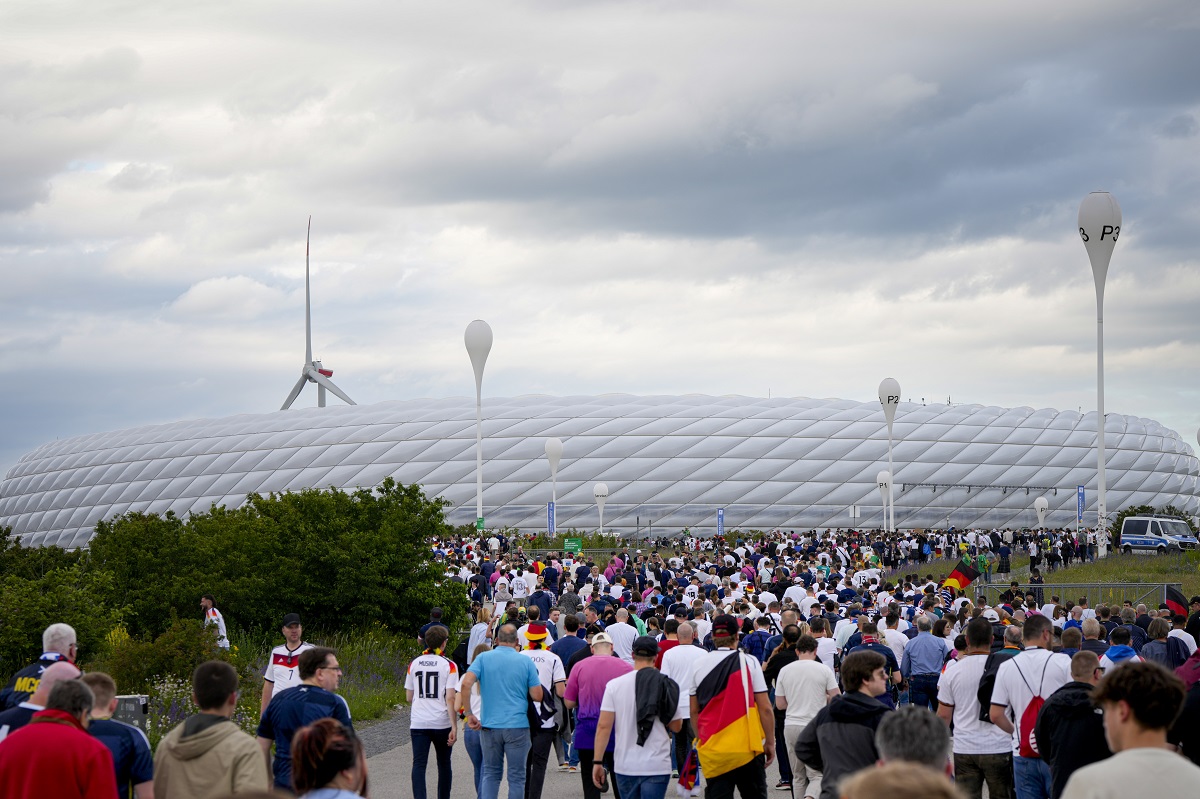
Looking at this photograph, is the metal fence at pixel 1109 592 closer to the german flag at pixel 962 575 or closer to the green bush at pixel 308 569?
the german flag at pixel 962 575

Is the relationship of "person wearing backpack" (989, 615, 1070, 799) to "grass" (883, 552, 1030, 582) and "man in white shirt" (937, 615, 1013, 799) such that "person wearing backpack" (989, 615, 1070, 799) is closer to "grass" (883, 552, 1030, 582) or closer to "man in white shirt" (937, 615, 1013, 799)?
"man in white shirt" (937, 615, 1013, 799)

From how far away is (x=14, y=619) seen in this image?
1712 cm

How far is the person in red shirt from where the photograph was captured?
5562mm

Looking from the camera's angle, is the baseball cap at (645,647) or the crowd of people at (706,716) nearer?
the crowd of people at (706,716)

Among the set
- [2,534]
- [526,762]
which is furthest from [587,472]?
[526,762]

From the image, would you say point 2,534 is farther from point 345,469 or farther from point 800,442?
point 800,442

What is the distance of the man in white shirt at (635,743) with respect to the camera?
8414 millimetres

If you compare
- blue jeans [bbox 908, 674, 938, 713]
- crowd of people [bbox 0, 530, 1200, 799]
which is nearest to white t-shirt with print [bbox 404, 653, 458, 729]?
crowd of people [bbox 0, 530, 1200, 799]

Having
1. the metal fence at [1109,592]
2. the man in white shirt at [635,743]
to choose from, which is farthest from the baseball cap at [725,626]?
the metal fence at [1109,592]

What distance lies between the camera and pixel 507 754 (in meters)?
10.1

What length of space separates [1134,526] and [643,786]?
1696 inches

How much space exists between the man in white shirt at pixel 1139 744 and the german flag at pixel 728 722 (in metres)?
3.47

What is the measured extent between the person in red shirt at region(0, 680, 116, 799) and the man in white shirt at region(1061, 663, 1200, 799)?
4077mm

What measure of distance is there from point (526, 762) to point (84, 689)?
5.21 meters
